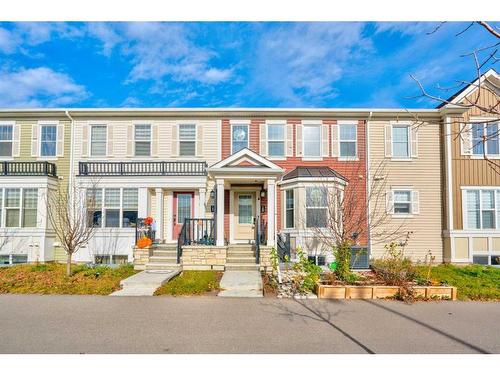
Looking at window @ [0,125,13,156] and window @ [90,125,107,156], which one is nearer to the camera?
window @ [0,125,13,156]

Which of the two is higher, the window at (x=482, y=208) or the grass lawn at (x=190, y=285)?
the window at (x=482, y=208)

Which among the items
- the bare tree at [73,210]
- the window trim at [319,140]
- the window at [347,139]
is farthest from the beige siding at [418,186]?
the bare tree at [73,210]

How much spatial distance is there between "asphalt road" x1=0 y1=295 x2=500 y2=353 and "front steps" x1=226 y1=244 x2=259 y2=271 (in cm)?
312

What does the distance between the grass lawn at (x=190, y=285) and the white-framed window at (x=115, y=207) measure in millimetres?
4787

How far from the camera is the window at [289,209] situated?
45.5ft

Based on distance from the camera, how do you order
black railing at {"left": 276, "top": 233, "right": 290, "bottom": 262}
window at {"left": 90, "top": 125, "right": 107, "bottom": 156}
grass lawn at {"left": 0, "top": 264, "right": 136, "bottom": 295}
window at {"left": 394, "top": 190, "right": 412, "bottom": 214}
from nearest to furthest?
1. grass lawn at {"left": 0, "top": 264, "right": 136, "bottom": 295}
2. black railing at {"left": 276, "top": 233, "right": 290, "bottom": 262}
3. window at {"left": 394, "top": 190, "right": 412, "bottom": 214}
4. window at {"left": 90, "top": 125, "right": 107, "bottom": 156}

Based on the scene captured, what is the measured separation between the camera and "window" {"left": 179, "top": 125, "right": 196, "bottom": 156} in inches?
592

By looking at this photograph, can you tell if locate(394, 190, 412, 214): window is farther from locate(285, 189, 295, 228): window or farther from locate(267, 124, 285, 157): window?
locate(267, 124, 285, 157): window

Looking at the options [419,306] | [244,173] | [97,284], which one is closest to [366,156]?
[244,173]

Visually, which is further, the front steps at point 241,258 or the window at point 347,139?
the window at point 347,139

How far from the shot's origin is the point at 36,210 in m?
13.8

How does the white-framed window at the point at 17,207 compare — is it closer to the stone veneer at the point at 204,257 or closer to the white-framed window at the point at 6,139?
the white-framed window at the point at 6,139

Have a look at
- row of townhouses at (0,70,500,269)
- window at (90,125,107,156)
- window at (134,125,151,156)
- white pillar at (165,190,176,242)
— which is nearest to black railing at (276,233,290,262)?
row of townhouses at (0,70,500,269)

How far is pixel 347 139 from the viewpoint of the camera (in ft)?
49.9
